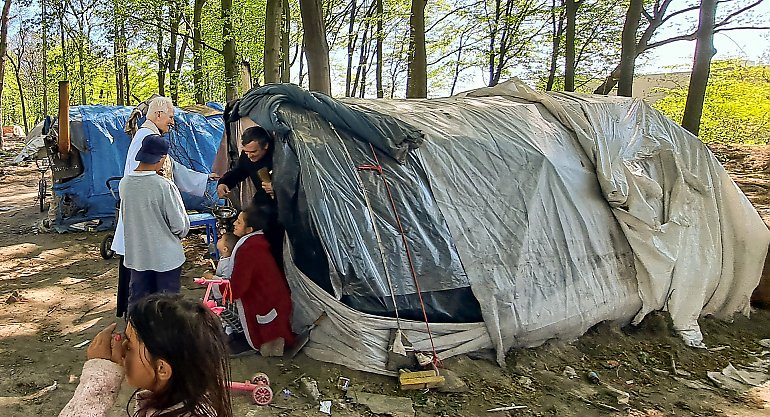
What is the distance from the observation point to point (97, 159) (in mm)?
8984

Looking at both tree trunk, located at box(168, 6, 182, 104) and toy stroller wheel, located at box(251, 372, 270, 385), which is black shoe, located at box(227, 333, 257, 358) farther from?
tree trunk, located at box(168, 6, 182, 104)

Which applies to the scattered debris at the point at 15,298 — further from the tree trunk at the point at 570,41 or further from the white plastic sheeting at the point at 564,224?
the tree trunk at the point at 570,41

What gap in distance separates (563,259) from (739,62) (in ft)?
65.5

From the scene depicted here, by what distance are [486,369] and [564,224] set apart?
1.64m

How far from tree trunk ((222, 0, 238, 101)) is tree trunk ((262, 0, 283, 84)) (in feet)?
16.4

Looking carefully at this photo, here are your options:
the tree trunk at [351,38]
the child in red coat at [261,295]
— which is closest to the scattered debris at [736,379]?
the child in red coat at [261,295]

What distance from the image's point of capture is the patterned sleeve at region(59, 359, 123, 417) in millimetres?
1553

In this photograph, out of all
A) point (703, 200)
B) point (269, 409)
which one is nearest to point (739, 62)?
point (703, 200)

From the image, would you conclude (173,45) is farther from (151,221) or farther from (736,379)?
(736,379)

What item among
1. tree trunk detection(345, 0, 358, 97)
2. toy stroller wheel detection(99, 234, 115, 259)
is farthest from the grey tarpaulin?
tree trunk detection(345, 0, 358, 97)

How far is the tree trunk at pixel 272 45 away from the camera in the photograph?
30.9 feet

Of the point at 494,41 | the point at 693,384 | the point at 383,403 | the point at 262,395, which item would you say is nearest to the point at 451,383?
the point at 383,403

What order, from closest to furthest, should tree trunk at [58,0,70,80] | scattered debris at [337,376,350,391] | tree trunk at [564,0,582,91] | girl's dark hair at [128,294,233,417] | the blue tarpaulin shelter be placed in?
girl's dark hair at [128,294,233,417] → scattered debris at [337,376,350,391] → the blue tarpaulin shelter → tree trunk at [564,0,582,91] → tree trunk at [58,0,70,80]

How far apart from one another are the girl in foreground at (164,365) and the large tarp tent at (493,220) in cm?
281
